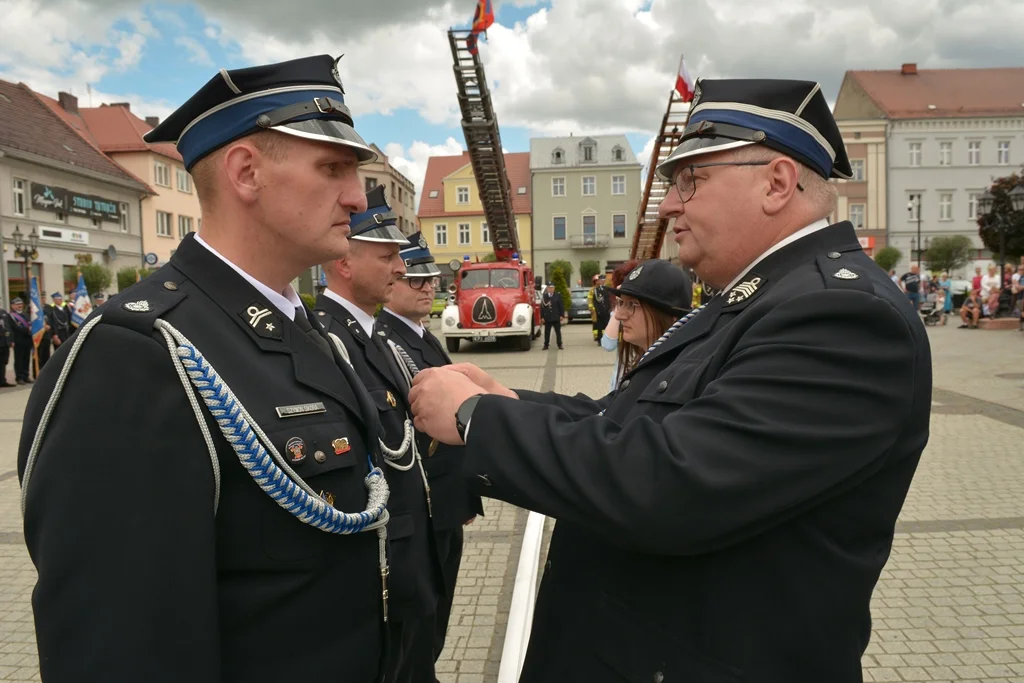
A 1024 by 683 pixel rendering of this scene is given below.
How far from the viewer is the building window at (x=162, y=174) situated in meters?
42.5

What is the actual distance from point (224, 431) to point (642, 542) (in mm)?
828

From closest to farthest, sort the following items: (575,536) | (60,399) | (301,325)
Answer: (60,399)
(575,536)
(301,325)

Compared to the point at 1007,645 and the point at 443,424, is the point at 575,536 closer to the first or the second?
the point at 443,424

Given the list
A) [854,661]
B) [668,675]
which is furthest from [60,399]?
[854,661]

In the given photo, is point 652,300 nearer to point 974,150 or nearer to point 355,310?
point 355,310

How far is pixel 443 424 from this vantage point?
1.67m

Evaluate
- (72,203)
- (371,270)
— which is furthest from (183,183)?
(371,270)

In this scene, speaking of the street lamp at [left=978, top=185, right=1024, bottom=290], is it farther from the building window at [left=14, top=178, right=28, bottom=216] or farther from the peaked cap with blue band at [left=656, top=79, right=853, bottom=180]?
the building window at [left=14, top=178, right=28, bottom=216]

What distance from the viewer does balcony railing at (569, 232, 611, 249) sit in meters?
63.9

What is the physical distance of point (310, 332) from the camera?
6.38 feet

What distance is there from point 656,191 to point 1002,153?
152ft

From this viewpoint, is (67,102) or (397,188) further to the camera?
(397,188)

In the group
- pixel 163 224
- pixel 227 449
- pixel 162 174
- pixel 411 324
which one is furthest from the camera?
pixel 162 174

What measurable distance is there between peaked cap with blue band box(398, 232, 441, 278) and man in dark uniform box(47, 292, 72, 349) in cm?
1435
